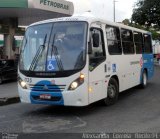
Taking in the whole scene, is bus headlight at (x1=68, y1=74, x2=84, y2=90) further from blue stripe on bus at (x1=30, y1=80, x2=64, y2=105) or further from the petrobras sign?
the petrobras sign

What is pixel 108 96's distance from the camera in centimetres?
1154

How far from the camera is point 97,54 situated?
1055 centimetres

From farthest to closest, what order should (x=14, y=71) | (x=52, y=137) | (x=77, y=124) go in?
1. (x=14, y=71)
2. (x=77, y=124)
3. (x=52, y=137)

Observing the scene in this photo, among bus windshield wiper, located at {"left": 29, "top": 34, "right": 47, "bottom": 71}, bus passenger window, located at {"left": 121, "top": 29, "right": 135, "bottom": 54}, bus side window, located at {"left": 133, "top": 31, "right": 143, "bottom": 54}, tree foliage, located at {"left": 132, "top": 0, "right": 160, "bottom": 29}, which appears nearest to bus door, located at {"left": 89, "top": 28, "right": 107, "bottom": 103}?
bus windshield wiper, located at {"left": 29, "top": 34, "right": 47, "bottom": 71}

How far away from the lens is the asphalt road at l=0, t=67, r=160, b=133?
27.7ft

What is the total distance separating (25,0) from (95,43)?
13.8m

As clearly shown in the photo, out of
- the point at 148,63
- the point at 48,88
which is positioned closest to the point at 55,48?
the point at 48,88

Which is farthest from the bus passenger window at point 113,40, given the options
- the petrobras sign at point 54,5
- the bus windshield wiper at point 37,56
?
the petrobras sign at point 54,5

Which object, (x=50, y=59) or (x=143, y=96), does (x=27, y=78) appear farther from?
(x=143, y=96)

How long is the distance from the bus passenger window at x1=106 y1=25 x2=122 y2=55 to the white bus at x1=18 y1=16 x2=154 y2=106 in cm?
4

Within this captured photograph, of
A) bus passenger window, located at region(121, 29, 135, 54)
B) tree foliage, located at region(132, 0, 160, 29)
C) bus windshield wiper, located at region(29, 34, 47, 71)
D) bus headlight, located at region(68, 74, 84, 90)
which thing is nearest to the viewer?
bus headlight, located at region(68, 74, 84, 90)

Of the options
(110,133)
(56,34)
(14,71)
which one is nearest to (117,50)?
(56,34)

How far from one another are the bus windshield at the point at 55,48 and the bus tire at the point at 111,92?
2.10 m

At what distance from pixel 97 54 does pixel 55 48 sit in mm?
1260
